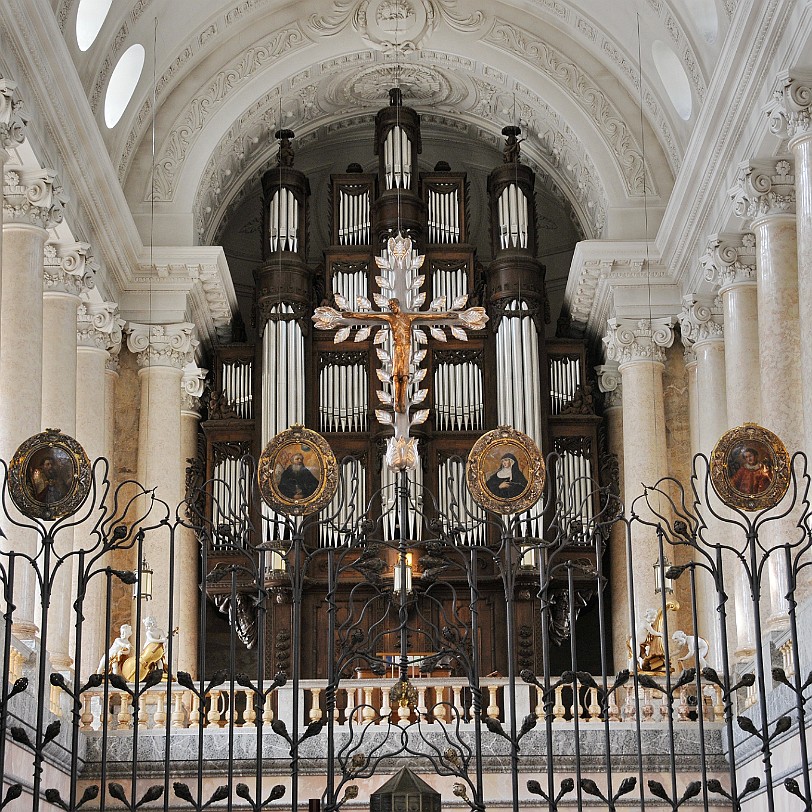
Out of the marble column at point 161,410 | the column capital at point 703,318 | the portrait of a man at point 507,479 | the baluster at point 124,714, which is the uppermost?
the column capital at point 703,318

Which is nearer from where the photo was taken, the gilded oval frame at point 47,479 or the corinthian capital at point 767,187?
the gilded oval frame at point 47,479

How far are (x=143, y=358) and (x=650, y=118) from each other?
22.3ft

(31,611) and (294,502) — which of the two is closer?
(294,502)

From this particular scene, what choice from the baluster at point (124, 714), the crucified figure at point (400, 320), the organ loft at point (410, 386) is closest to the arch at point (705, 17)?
the organ loft at point (410, 386)

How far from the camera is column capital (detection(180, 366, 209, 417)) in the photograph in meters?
18.2

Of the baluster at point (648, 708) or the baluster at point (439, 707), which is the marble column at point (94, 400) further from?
the baluster at point (648, 708)

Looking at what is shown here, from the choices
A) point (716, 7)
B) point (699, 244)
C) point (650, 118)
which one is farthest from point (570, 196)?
point (716, 7)

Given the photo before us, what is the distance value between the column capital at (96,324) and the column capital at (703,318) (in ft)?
21.5

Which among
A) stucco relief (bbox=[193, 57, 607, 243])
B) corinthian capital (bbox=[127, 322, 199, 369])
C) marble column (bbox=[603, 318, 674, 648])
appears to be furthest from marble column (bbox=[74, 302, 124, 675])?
marble column (bbox=[603, 318, 674, 648])

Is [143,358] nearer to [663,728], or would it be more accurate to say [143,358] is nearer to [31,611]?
[31,611]

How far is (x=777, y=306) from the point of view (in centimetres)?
1321

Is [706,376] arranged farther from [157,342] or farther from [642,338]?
[157,342]

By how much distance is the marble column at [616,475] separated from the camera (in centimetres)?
1786

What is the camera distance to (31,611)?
1266 cm
